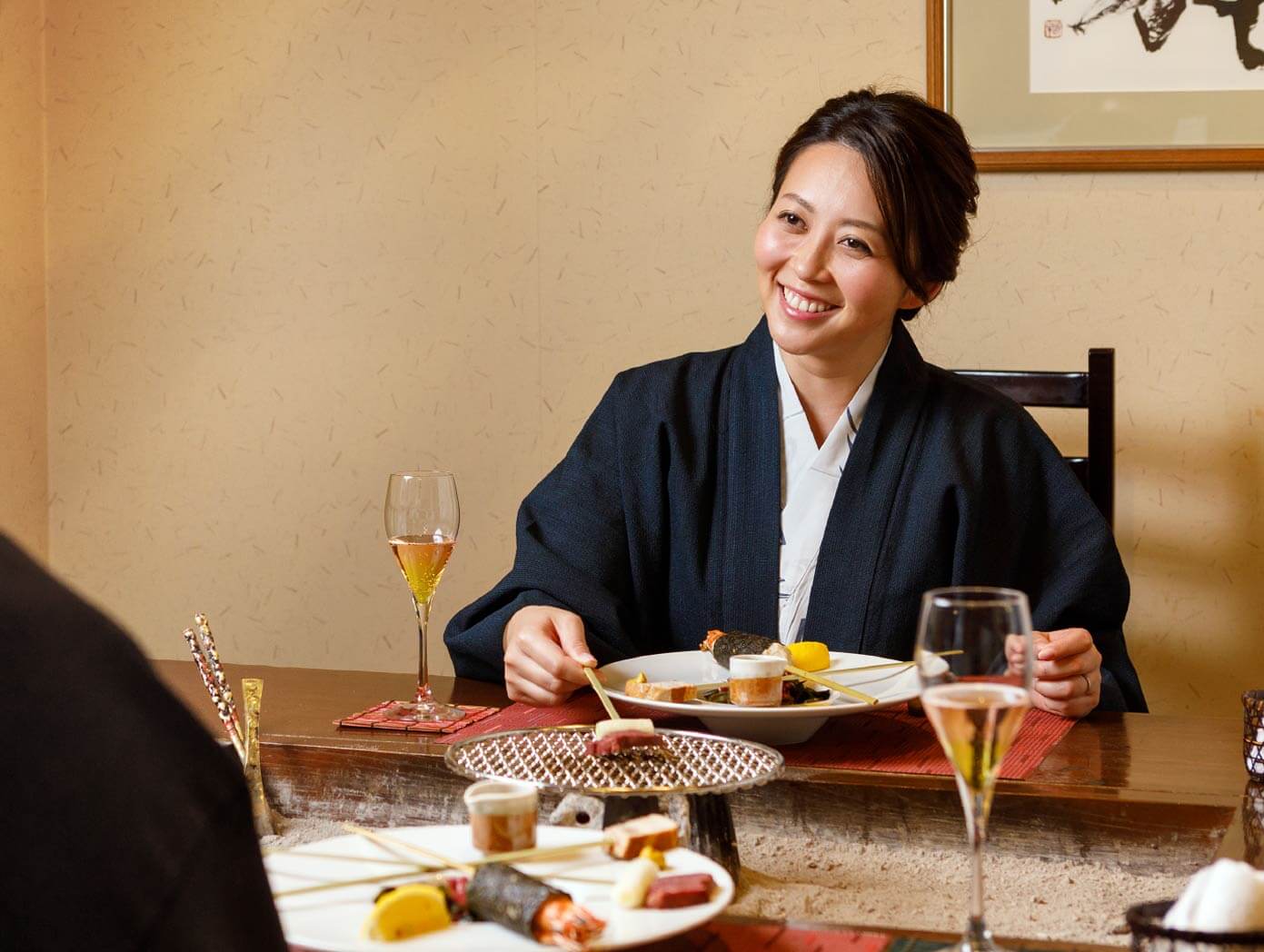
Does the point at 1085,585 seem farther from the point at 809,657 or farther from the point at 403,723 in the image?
the point at 403,723

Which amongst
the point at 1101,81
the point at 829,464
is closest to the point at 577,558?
the point at 829,464

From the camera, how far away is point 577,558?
5.97 ft

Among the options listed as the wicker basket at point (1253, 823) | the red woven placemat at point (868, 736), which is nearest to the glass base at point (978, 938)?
the wicker basket at point (1253, 823)

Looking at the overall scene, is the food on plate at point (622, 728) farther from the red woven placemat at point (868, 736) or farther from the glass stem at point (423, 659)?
the glass stem at point (423, 659)

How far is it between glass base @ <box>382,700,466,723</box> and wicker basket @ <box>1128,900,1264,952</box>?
81 cm

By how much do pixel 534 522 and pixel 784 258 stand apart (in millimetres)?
449

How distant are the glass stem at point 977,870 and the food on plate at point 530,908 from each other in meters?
0.19

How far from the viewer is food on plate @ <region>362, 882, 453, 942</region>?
0.76m

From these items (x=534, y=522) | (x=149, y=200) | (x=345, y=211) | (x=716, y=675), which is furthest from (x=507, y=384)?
(x=716, y=675)

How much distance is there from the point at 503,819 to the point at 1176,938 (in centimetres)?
37

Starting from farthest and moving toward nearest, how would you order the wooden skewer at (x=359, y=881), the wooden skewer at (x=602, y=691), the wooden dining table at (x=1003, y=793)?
the wooden skewer at (x=602, y=691) < the wooden dining table at (x=1003, y=793) < the wooden skewer at (x=359, y=881)

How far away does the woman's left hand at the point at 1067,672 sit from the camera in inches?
55.9

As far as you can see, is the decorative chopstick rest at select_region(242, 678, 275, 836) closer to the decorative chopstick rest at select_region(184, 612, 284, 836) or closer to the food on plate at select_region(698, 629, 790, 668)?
the decorative chopstick rest at select_region(184, 612, 284, 836)

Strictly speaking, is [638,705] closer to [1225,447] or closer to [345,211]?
[1225,447]
